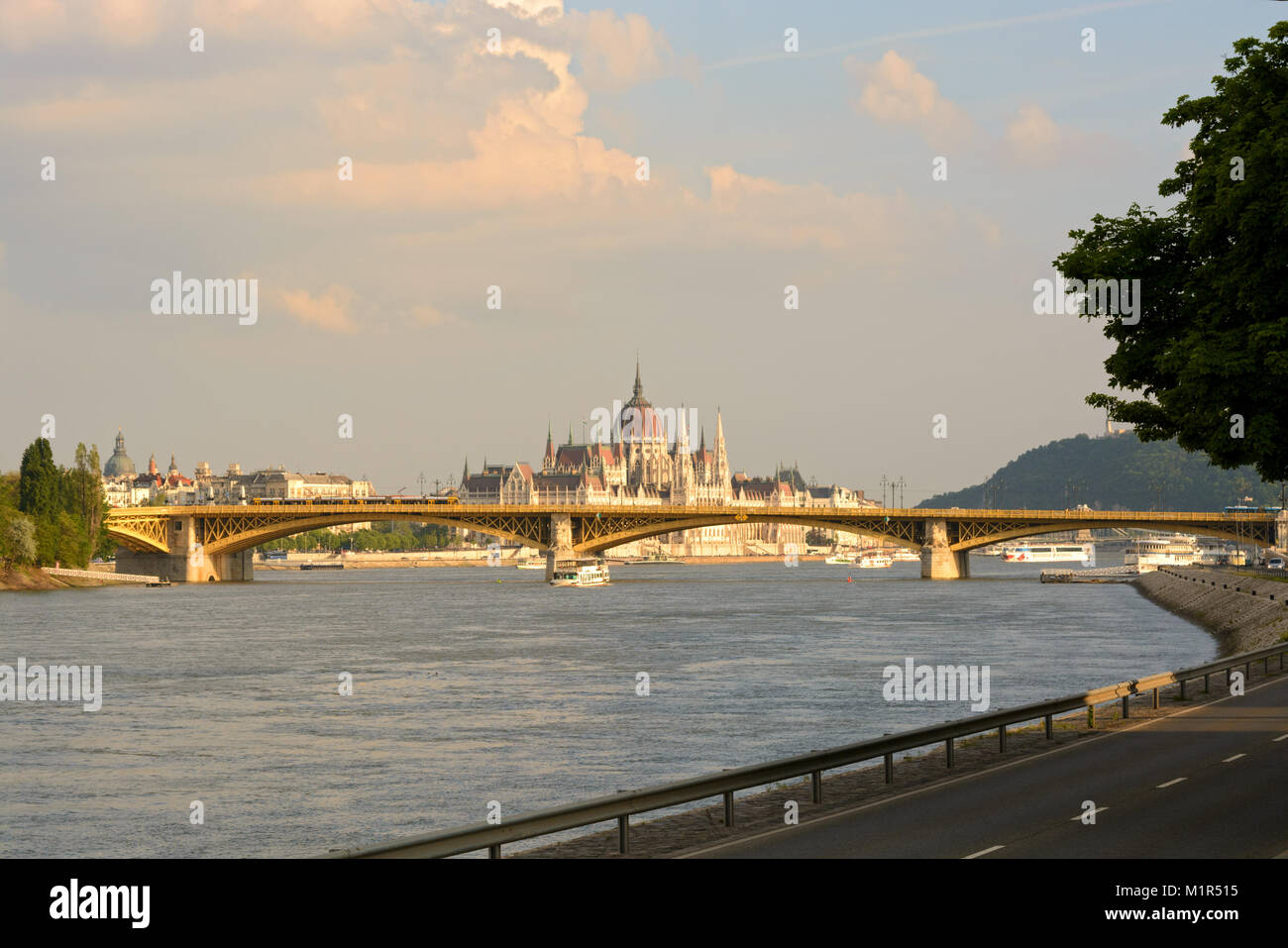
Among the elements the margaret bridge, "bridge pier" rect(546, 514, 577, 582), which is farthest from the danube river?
"bridge pier" rect(546, 514, 577, 582)

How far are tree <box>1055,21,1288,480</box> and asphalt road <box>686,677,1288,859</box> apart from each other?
612 cm

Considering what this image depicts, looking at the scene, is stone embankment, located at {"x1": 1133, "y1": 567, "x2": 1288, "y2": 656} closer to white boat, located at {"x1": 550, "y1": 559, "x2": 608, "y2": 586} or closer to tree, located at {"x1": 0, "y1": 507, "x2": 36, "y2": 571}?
white boat, located at {"x1": 550, "y1": 559, "x2": 608, "y2": 586}

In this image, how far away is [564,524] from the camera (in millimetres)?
154375

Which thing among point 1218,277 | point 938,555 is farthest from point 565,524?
point 1218,277

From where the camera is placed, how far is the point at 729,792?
19516 millimetres

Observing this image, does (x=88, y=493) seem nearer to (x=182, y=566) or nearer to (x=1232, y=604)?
Answer: (x=182, y=566)

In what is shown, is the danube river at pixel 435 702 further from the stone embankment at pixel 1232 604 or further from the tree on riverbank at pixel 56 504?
the tree on riverbank at pixel 56 504

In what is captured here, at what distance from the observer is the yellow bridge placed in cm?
14625

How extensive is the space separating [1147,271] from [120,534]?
139m

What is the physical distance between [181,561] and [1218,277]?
140779mm

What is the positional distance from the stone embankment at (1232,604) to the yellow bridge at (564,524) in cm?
1974

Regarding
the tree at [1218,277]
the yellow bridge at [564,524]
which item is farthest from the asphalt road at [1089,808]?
the yellow bridge at [564,524]
